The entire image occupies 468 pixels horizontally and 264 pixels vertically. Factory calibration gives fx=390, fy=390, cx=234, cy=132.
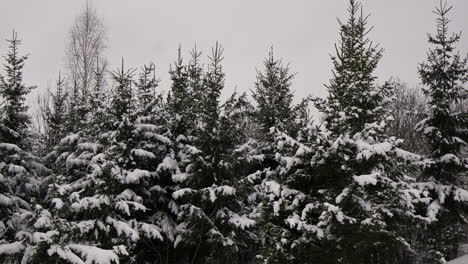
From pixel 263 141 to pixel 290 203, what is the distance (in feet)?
24.1

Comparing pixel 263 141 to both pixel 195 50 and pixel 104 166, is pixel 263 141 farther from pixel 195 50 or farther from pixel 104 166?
pixel 104 166

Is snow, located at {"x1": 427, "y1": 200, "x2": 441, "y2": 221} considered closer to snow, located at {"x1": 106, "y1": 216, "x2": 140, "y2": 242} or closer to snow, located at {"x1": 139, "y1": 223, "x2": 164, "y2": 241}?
snow, located at {"x1": 139, "y1": 223, "x2": 164, "y2": 241}

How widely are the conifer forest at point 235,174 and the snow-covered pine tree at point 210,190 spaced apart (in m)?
0.05

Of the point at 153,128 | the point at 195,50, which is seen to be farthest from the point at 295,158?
the point at 195,50

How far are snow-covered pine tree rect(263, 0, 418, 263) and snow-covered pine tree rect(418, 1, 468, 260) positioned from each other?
562 cm

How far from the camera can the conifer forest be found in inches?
350

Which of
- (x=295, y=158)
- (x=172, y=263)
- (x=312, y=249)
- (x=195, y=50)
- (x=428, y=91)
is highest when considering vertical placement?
(x=195, y=50)

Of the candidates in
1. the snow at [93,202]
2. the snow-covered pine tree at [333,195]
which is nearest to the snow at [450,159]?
the snow-covered pine tree at [333,195]

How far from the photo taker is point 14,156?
47.0 feet

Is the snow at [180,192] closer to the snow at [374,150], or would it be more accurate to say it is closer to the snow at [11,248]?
the snow at [11,248]

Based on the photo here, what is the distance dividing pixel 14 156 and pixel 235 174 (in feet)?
26.8

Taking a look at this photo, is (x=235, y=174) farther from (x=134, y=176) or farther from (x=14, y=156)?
(x=14, y=156)

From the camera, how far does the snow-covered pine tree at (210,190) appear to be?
12359 mm

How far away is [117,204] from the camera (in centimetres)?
1075
